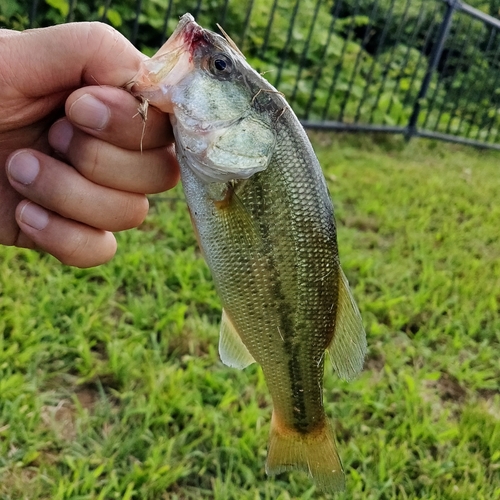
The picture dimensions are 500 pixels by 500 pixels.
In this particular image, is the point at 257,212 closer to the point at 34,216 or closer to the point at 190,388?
the point at 34,216

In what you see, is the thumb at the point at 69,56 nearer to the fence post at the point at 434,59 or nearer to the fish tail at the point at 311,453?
the fish tail at the point at 311,453

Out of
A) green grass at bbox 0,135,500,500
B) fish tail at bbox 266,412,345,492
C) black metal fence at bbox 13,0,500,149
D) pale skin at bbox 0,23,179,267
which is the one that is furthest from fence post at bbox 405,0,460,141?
pale skin at bbox 0,23,179,267

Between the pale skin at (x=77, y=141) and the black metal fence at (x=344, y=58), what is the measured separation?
8.15ft

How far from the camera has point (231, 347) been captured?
1.54 metres

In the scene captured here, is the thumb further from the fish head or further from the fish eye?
the fish eye

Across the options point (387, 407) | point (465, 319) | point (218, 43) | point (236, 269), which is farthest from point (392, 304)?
point (218, 43)

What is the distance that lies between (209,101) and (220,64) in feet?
0.29

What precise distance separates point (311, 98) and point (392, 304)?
3.33m

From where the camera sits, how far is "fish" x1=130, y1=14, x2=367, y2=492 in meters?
1.22

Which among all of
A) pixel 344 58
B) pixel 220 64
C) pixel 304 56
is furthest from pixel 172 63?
pixel 344 58

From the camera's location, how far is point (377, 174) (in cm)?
518

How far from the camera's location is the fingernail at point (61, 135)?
1.41 m

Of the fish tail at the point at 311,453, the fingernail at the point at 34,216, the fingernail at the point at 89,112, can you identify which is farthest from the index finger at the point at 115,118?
the fish tail at the point at 311,453

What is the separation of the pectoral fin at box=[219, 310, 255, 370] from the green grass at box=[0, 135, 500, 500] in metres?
0.61
